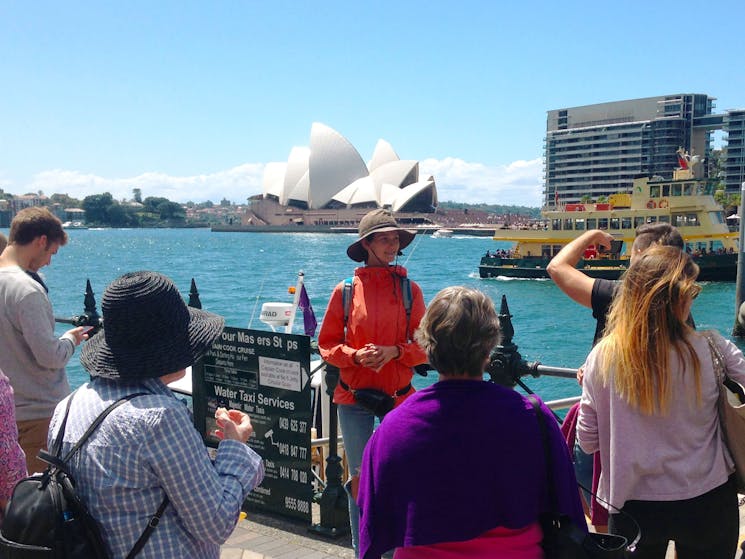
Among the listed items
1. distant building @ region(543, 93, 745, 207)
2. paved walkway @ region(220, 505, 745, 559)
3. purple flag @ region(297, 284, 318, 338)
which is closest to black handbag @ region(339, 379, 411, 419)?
paved walkway @ region(220, 505, 745, 559)

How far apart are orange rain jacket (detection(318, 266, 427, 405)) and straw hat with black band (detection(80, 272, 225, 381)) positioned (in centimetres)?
140

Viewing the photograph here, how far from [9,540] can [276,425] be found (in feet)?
7.58

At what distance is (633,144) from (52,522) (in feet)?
393

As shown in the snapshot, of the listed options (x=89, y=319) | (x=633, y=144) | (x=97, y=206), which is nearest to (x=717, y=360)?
(x=89, y=319)

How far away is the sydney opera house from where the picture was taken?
296 feet

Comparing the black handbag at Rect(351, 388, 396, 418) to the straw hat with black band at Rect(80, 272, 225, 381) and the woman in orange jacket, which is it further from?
the straw hat with black band at Rect(80, 272, 225, 381)

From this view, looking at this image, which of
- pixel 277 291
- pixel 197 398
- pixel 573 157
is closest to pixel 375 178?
pixel 573 157

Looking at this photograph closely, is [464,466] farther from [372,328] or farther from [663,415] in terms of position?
[372,328]

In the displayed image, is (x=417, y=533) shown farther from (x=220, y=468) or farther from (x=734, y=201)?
(x=734, y=201)

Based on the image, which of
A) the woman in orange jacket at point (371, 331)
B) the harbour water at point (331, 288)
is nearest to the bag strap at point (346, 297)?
the woman in orange jacket at point (371, 331)

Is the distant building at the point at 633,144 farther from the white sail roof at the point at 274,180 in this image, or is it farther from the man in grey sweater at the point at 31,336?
the man in grey sweater at the point at 31,336

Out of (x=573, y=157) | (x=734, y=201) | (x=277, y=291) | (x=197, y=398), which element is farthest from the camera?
(x=573, y=157)

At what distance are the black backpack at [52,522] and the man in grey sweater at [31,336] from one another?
1.41 meters

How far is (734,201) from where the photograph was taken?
8475 cm
